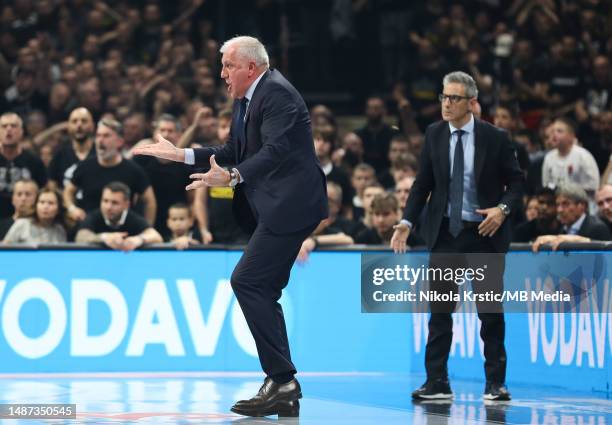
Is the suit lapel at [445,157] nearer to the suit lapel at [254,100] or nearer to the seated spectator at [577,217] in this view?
the suit lapel at [254,100]

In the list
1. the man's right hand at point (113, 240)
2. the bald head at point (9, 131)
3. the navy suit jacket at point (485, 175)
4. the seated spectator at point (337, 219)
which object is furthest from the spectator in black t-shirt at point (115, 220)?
the navy suit jacket at point (485, 175)

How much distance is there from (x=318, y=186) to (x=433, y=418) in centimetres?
162

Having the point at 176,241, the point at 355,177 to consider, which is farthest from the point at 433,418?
the point at 355,177

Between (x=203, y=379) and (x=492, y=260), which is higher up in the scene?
(x=492, y=260)

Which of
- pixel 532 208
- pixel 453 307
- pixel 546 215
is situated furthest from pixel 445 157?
pixel 532 208

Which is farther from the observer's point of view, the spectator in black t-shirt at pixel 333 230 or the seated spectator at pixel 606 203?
the spectator in black t-shirt at pixel 333 230

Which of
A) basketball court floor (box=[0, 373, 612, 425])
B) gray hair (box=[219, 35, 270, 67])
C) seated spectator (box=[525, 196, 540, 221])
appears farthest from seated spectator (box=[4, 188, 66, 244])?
gray hair (box=[219, 35, 270, 67])

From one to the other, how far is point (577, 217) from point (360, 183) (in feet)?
10.6

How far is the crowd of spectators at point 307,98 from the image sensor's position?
1182 cm

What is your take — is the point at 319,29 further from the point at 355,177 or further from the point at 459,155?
the point at 459,155

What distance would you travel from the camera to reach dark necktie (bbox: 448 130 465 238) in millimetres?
8914

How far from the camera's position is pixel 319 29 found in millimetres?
19516

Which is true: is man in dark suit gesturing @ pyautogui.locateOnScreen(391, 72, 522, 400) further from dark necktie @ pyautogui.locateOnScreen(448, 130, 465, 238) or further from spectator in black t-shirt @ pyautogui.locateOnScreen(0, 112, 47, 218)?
spectator in black t-shirt @ pyautogui.locateOnScreen(0, 112, 47, 218)

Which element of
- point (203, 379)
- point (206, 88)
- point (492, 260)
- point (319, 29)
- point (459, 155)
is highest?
point (319, 29)
